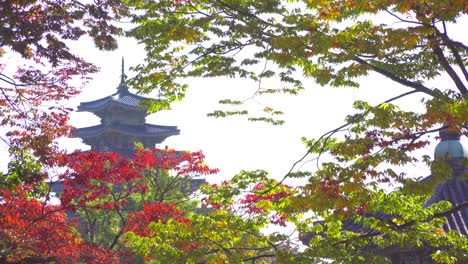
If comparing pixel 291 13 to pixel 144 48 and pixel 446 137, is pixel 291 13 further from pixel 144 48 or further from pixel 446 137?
pixel 446 137

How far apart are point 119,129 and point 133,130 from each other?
1341 millimetres

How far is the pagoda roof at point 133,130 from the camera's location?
4469 cm

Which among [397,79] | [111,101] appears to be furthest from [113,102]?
[397,79]

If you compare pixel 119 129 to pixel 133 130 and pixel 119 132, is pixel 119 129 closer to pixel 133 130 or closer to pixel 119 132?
pixel 119 132

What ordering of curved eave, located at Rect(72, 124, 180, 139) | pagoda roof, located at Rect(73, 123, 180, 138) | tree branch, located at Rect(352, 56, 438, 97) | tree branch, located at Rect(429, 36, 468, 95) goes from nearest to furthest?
tree branch, located at Rect(429, 36, 468, 95)
tree branch, located at Rect(352, 56, 438, 97)
curved eave, located at Rect(72, 124, 180, 139)
pagoda roof, located at Rect(73, 123, 180, 138)

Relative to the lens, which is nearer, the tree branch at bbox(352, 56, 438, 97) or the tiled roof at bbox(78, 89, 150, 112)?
the tree branch at bbox(352, 56, 438, 97)

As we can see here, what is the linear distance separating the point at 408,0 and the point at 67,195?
27.9ft

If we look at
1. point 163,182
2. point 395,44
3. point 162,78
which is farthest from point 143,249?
point 163,182

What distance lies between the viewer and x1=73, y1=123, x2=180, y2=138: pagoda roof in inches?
1759

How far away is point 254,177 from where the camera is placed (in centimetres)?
1018

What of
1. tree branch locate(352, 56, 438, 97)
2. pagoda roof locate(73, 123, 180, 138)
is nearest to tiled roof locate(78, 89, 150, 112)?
pagoda roof locate(73, 123, 180, 138)

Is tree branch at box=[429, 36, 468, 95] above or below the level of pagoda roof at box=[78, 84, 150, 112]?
below

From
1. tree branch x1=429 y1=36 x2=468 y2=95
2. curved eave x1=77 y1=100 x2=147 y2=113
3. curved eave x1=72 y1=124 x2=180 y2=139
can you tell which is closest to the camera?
tree branch x1=429 y1=36 x2=468 y2=95

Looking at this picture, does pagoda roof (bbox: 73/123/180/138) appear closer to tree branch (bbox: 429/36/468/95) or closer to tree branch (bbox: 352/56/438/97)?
tree branch (bbox: 352/56/438/97)
